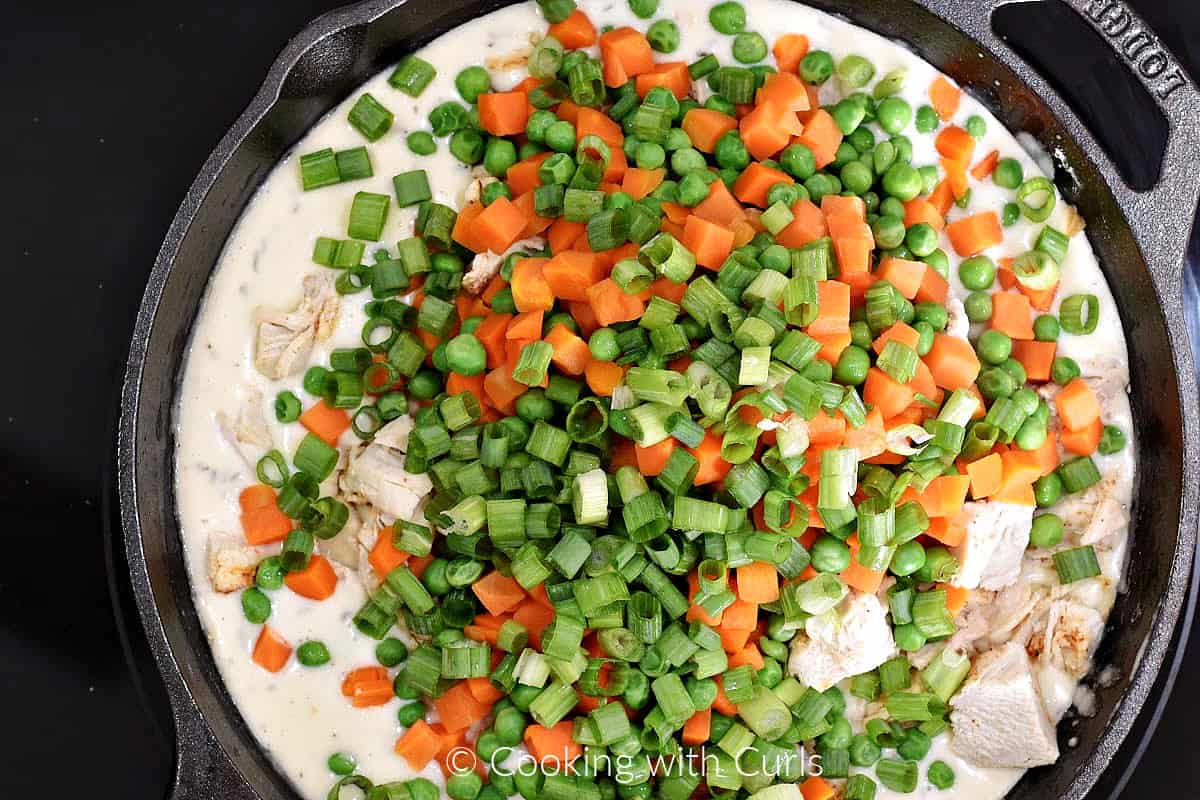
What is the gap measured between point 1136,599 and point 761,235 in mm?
1372

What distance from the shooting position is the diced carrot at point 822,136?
2.68 metres

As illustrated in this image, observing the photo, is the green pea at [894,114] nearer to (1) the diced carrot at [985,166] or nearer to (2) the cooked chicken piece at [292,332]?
(1) the diced carrot at [985,166]

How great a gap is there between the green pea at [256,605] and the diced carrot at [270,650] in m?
0.03

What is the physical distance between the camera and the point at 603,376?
2.50 metres

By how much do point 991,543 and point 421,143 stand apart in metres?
1.76

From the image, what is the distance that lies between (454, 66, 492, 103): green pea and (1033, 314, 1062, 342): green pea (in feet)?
5.10

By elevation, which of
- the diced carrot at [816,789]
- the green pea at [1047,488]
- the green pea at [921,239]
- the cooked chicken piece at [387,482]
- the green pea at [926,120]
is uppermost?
the green pea at [926,120]

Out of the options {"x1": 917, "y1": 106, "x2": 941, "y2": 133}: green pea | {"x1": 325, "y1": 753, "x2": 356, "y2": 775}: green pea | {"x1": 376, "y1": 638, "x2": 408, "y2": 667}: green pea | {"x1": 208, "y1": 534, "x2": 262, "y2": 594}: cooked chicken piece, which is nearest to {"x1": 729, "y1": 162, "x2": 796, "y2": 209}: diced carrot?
{"x1": 917, "y1": 106, "x2": 941, "y2": 133}: green pea

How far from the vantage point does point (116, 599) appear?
2.96 meters

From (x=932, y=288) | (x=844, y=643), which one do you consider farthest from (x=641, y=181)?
(x=844, y=643)

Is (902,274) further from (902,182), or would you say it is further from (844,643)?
(844,643)

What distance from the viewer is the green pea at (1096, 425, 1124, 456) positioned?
108 inches

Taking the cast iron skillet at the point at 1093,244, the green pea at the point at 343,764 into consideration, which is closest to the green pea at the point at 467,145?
the cast iron skillet at the point at 1093,244

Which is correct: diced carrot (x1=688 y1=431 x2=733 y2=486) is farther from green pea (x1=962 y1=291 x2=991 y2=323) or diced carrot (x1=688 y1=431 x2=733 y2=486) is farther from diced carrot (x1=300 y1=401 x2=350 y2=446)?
diced carrot (x1=300 y1=401 x2=350 y2=446)
